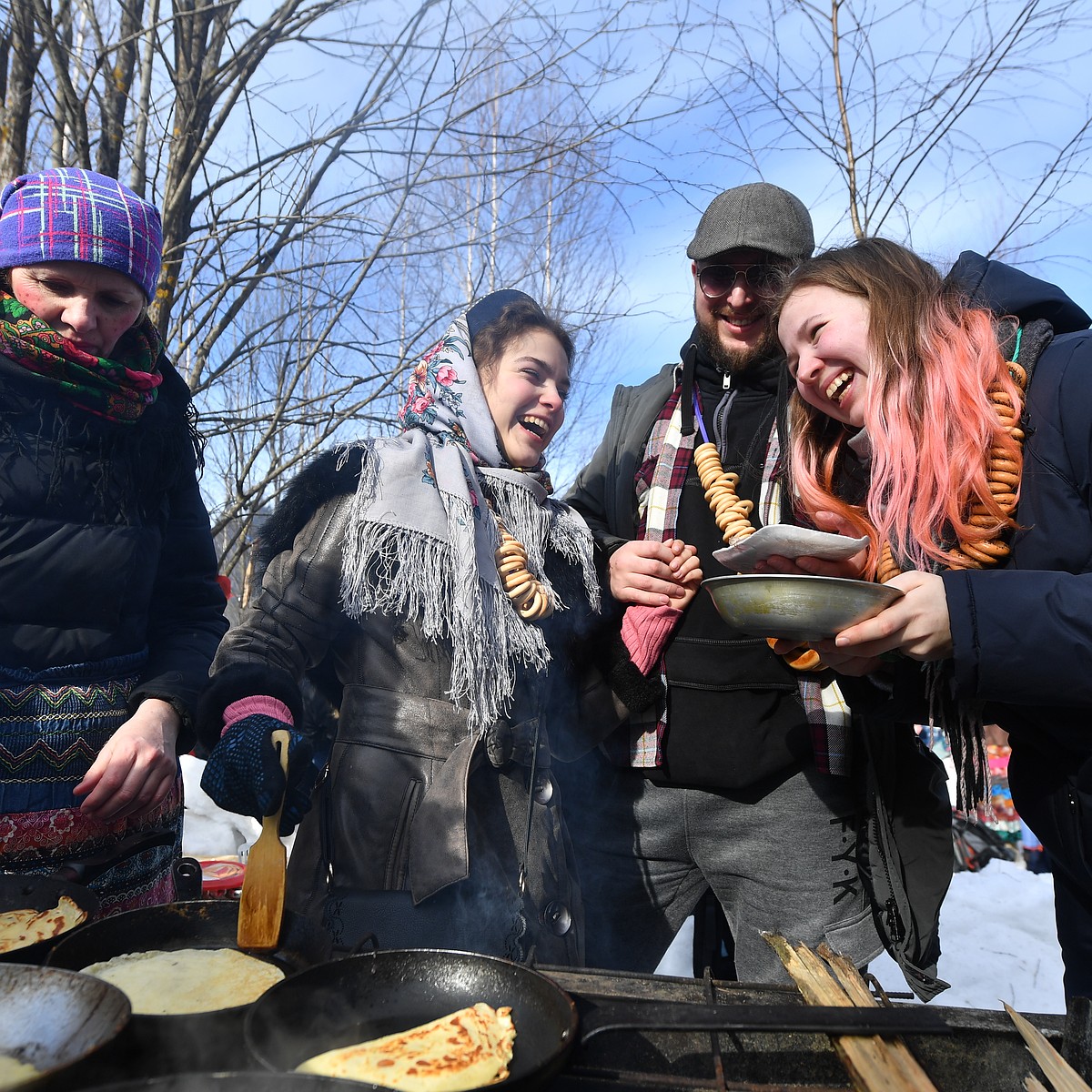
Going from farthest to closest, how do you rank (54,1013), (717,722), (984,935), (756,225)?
(984,935), (756,225), (717,722), (54,1013)

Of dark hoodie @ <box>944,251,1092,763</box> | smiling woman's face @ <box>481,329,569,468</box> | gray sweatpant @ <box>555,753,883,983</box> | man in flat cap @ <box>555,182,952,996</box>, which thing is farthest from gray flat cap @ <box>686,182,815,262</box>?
gray sweatpant @ <box>555,753,883,983</box>

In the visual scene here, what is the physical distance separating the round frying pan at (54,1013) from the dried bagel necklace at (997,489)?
1.68 metres

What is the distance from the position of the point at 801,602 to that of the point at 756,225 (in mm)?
1354

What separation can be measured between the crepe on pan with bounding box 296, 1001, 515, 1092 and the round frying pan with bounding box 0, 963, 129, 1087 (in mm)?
282

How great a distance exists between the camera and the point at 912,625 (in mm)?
1493

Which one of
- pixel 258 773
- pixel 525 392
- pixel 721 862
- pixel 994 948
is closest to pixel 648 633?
pixel 721 862

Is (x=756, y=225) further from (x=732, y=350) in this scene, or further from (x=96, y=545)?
(x=96, y=545)

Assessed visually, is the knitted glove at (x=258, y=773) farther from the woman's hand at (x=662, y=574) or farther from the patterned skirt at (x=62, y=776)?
the woman's hand at (x=662, y=574)

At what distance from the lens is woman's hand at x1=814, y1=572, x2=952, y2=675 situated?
148cm

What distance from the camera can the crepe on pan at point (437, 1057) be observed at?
113 cm

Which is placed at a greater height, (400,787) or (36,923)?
(400,787)

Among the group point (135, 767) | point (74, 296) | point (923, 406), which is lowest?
point (135, 767)

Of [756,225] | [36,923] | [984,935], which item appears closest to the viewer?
[36,923]

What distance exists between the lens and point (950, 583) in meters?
1.49
